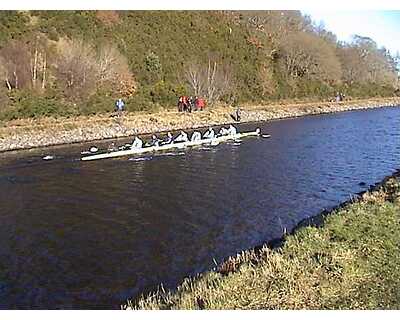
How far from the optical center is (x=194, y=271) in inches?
329

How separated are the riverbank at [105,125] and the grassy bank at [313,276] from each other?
1733 cm

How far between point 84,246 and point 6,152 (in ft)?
43.9

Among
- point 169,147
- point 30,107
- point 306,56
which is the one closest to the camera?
point 169,147

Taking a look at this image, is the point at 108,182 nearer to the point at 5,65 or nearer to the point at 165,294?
the point at 165,294

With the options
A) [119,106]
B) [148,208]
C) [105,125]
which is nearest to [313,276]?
[148,208]

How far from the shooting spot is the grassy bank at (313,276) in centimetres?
583

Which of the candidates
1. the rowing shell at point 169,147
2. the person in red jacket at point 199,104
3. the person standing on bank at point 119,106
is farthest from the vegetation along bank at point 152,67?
the rowing shell at point 169,147

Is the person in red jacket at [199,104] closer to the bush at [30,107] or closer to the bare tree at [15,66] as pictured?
the bush at [30,107]

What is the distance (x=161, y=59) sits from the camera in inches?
1446

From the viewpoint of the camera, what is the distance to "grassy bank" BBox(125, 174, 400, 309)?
5.83 metres

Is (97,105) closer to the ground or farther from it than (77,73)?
closer to the ground

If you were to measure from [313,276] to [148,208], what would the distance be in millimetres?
6669

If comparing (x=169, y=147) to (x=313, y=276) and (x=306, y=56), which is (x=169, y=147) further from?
(x=306, y=56)

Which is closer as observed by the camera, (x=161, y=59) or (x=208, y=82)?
(x=208, y=82)
